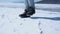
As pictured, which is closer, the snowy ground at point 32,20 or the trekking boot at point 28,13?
the snowy ground at point 32,20

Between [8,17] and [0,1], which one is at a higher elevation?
[0,1]

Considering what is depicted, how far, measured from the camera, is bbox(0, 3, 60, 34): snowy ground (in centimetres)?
195

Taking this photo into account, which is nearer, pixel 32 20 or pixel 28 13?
pixel 32 20

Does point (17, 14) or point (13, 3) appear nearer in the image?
point (17, 14)

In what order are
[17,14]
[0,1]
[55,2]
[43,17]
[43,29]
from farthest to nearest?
[0,1], [55,2], [17,14], [43,17], [43,29]

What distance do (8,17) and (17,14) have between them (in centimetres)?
18

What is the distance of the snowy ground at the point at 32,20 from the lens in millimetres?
1954

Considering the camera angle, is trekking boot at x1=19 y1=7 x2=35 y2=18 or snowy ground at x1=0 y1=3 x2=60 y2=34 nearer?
snowy ground at x1=0 y1=3 x2=60 y2=34

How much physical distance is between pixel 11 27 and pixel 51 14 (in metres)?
0.77

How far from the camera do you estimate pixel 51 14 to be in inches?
94.1

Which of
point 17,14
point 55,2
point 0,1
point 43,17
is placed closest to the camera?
point 43,17

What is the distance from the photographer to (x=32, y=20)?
7.27ft

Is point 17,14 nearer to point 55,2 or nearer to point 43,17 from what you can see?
point 43,17

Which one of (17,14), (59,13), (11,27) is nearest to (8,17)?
(17,14)
